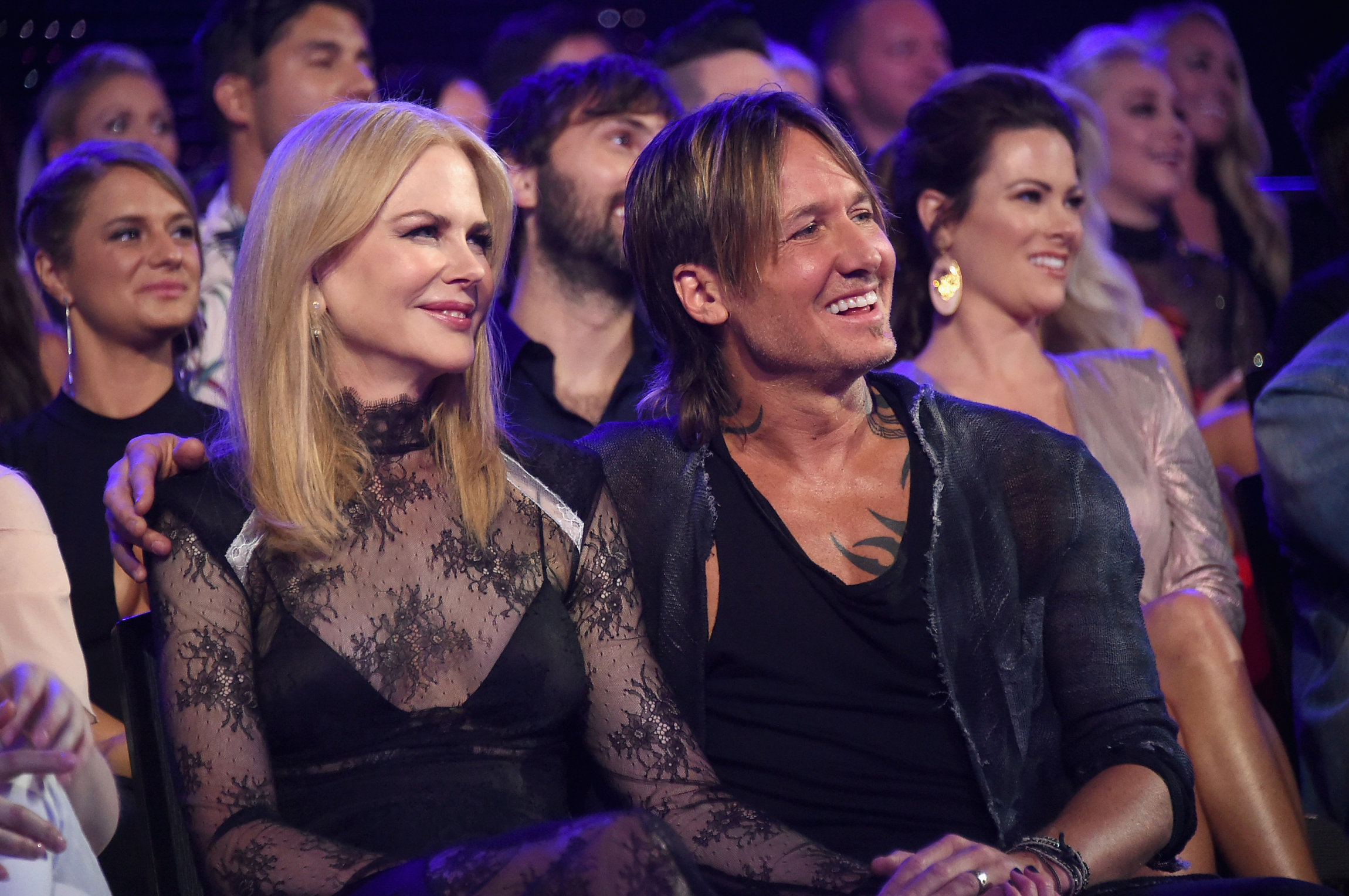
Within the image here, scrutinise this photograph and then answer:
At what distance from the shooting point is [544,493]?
7.49 ft

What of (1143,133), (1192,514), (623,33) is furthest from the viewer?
(623,33)

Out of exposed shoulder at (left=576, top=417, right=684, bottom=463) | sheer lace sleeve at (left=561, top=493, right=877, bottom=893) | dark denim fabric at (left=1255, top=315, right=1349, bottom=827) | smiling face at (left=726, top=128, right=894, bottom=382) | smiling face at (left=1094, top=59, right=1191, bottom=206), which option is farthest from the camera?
smiling face at (left=1094, top=59, right=1191, bottom=206)

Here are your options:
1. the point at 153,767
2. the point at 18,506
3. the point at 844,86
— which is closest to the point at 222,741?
the point at 153,767

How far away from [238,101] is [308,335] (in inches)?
96.0

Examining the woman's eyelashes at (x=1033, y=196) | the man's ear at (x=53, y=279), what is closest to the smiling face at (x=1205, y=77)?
the woman's eyelashes at (x=1033, y=196)

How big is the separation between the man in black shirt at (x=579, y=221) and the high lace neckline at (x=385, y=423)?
133cm

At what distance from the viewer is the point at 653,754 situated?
212cm

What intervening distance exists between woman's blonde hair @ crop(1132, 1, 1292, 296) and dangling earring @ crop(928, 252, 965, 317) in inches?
81.3

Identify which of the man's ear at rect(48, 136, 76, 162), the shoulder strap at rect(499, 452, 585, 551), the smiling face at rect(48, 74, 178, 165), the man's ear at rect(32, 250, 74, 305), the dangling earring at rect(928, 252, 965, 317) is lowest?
the shoulder strap at rect(499, 452, 585, 551)

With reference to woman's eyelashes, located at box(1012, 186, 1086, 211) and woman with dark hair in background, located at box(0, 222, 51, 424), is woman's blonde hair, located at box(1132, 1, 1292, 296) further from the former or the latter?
woman with dark hair in background, located at box(0, 222, 51, 424)

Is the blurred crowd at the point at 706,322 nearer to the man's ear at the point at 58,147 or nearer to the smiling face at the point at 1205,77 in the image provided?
the man's ear at the point at 58,147

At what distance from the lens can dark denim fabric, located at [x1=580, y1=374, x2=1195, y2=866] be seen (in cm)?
215

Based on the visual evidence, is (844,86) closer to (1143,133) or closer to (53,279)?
(1143,133)

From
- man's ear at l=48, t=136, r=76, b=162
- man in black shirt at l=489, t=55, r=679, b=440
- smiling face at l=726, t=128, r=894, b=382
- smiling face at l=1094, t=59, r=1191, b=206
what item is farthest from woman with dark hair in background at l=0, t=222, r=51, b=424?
smiling face at l=1094, t=59, r=1191, b=206
